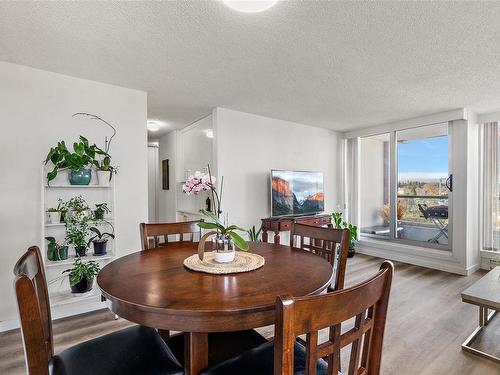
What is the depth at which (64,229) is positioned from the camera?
2.64 meters

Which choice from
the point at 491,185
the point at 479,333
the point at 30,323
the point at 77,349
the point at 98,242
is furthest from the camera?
the point at 491,185

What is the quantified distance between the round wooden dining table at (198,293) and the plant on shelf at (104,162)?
1480mm

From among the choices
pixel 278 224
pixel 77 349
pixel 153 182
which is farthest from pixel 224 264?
pixel 153 182

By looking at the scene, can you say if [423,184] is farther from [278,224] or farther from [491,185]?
[278,224]

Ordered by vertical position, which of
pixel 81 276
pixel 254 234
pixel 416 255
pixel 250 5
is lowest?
pixel 416 255

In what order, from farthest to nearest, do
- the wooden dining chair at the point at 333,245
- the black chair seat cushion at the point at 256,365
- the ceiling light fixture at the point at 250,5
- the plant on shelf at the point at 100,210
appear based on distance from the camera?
1. the plant on shelf at the point at 100,210
2. the wooden dining chair at the point at 333,245
3. the ceiling light fixture at the point at 250,5
4. the black chair seat cushion at the point at 256,365

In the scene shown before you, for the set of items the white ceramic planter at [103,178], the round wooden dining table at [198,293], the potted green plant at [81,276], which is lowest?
the potted green plant at [81,276]

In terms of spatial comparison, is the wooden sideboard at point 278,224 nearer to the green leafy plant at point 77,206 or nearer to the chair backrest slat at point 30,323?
the green leafy plant at point 77,206

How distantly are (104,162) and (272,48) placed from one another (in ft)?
6.22

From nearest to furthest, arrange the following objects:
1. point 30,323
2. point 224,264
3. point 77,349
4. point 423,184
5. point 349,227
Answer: point 30,323
point 77,349
point 224,264
point 423,184
point 349,227

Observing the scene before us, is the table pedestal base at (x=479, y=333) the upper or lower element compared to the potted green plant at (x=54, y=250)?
lower

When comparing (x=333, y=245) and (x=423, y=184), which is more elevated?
(x=423, y=184)

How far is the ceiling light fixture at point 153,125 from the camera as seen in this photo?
457 cm

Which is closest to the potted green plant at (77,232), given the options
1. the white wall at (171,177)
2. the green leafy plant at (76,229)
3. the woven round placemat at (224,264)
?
the green leafy plant at (76,229)
